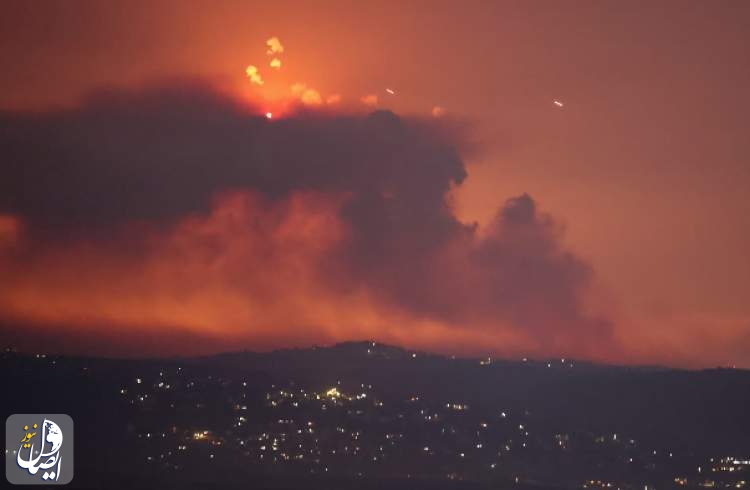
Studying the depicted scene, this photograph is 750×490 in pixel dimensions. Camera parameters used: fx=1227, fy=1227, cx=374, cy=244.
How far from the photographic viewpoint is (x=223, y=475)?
613 feet

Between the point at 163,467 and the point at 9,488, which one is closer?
the point at 9,488

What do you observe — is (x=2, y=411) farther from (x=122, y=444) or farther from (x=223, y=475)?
(x=223, y=475)

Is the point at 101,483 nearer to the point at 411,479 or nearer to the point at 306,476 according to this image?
the point at 306,476

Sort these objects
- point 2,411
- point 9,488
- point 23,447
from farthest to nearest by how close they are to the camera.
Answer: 1. point 2,411
2. point 9,488
3. point 23,447

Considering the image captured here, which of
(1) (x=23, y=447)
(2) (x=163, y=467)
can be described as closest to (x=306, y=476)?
(2) (x=163, y=467)

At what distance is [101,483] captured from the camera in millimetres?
162125

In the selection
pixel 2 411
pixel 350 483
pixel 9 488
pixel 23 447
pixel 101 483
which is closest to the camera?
pixel 23 447

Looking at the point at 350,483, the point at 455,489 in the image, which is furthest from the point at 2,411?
the point at 455,489

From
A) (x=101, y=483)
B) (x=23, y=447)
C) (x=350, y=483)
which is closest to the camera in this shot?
(x=23, y=447)

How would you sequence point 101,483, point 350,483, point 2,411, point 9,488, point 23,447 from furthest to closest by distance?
point 2,411
point 350,483
point 101,483
point 9,488
point 23,447

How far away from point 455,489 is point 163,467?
44.7 m

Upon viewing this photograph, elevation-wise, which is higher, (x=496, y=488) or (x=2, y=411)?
(x=2, y=411)

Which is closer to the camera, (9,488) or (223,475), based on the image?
(9,488)

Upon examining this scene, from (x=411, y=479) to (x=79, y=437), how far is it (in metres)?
53.8
